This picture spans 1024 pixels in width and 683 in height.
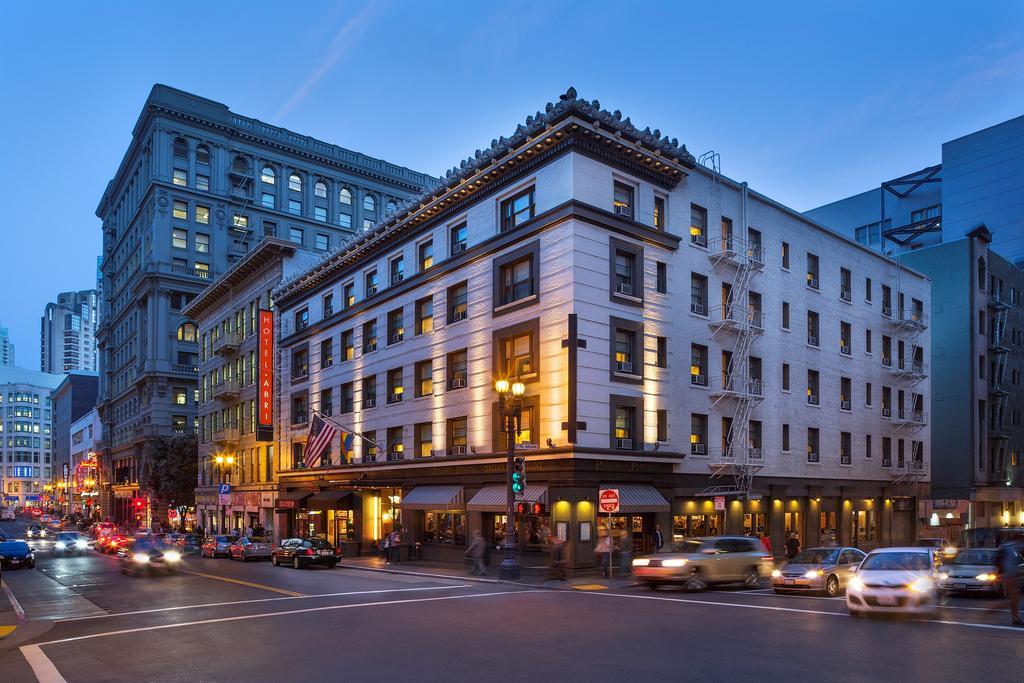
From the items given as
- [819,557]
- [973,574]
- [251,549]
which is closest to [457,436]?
[251,549]

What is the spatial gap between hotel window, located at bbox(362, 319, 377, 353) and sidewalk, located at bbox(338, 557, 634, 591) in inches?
453

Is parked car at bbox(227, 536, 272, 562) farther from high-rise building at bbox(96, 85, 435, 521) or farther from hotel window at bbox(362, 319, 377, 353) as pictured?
high-rise building at bbox(96, 85, 435, 521)

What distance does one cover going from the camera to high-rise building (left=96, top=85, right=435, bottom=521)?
276 feet

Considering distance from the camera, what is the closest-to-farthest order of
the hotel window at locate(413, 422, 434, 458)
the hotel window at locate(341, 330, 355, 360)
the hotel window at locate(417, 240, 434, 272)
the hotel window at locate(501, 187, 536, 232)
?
the hotel window at locate(501, 187, 536, 232) < the hotel window at locate(413, 422, 434, 458) < the hotel window at locate(417, 240, 434, 272) < the hotel window at locate(341, 330, 355, 360)

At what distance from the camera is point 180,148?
278 ft

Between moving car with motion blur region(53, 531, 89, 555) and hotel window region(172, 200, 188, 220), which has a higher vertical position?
hotel window region(172, 200, 188, 220)

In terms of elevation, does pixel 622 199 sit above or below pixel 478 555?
above

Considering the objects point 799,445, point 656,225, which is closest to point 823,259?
point 799,445

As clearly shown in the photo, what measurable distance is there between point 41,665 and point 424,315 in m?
27.3

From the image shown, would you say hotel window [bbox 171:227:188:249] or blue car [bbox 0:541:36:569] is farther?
hotel window [bbox 171:227:188:249]

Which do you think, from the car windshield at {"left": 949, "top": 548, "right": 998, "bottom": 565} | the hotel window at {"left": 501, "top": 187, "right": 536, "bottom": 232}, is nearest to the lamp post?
the hotel window at {"left": 501, "top": 187, "right": 536, "bottom": 232}

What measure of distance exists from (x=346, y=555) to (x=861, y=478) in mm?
28460

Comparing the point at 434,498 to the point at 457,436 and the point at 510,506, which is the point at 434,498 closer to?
the point at 457,436

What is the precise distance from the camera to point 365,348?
4494 centimetres
